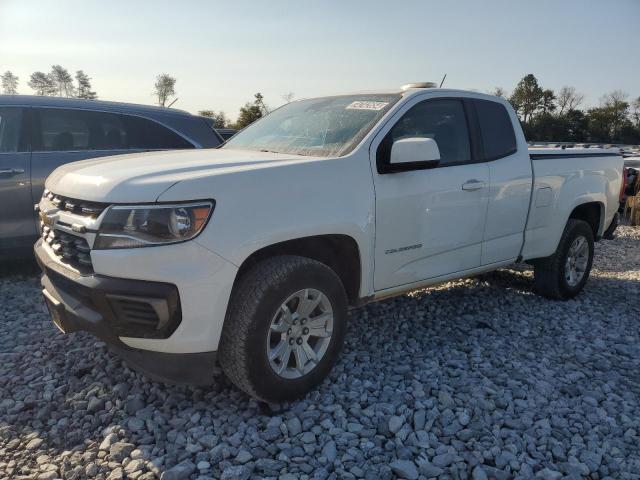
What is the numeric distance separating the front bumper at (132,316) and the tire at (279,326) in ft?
0.56

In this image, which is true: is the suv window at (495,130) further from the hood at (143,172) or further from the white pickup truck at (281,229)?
the hood at (143,172)

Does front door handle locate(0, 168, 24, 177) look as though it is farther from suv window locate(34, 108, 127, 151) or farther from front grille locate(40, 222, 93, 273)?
front grille locate(40, 222, 93, 273)

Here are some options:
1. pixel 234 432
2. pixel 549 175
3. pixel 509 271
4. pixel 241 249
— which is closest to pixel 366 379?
pixel 234 432

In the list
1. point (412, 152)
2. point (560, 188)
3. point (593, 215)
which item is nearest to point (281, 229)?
point (412, 152)

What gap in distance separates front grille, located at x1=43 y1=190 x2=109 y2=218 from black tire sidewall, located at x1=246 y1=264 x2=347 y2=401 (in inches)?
36.6

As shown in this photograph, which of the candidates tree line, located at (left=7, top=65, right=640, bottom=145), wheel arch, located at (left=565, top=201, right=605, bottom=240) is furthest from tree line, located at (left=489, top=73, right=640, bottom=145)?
wheel arch, located at (left=565, top=201, right=605, bottom=240)

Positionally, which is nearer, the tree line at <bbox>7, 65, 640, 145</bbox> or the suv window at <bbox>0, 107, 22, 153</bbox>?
the suv window at <bbox>0, 107, 22, 153</bbox>

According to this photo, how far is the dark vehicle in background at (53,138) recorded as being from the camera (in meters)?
4.93

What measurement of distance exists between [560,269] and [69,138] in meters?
5.06

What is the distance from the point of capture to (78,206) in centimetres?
276

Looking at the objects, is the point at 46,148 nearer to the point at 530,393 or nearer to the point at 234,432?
the point at 234,432

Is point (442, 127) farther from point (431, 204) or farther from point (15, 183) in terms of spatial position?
point (15, 183)

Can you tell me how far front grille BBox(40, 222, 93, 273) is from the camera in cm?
265

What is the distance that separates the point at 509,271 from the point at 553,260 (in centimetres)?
128
